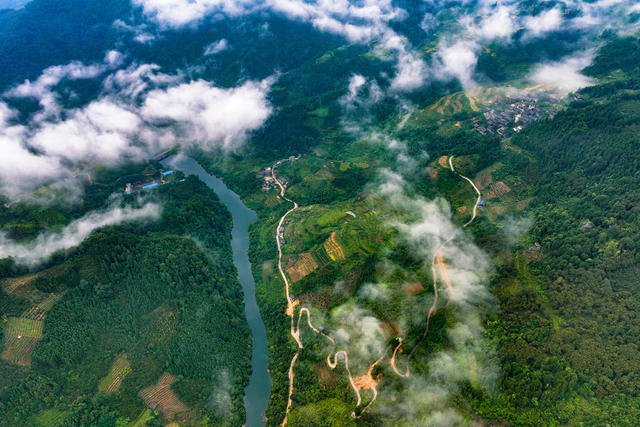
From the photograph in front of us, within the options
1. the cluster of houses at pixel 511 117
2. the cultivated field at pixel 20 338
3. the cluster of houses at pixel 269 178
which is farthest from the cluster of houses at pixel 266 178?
the cluster of houses at pixel 511 117

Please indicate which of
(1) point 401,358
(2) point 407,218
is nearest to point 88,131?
(2) point 407,218

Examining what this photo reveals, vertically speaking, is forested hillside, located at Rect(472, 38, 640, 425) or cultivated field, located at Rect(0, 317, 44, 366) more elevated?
cultivated field, located at Rect(0, 317, 44, 366)

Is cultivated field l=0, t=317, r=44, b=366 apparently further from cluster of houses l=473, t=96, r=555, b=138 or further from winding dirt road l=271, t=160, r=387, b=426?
cluster of houses l=473, t=96, r=555, b=138

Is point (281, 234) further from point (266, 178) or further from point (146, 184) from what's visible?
point (146, 184)

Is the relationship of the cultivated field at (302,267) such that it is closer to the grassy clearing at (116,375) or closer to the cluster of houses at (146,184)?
the grassy clearing at (116,375)

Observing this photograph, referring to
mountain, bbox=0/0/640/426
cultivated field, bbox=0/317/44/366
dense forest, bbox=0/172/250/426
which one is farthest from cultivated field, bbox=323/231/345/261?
cultivated field, bbox=0/317/44/366

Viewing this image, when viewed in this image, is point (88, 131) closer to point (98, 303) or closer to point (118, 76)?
point (118, 76)
